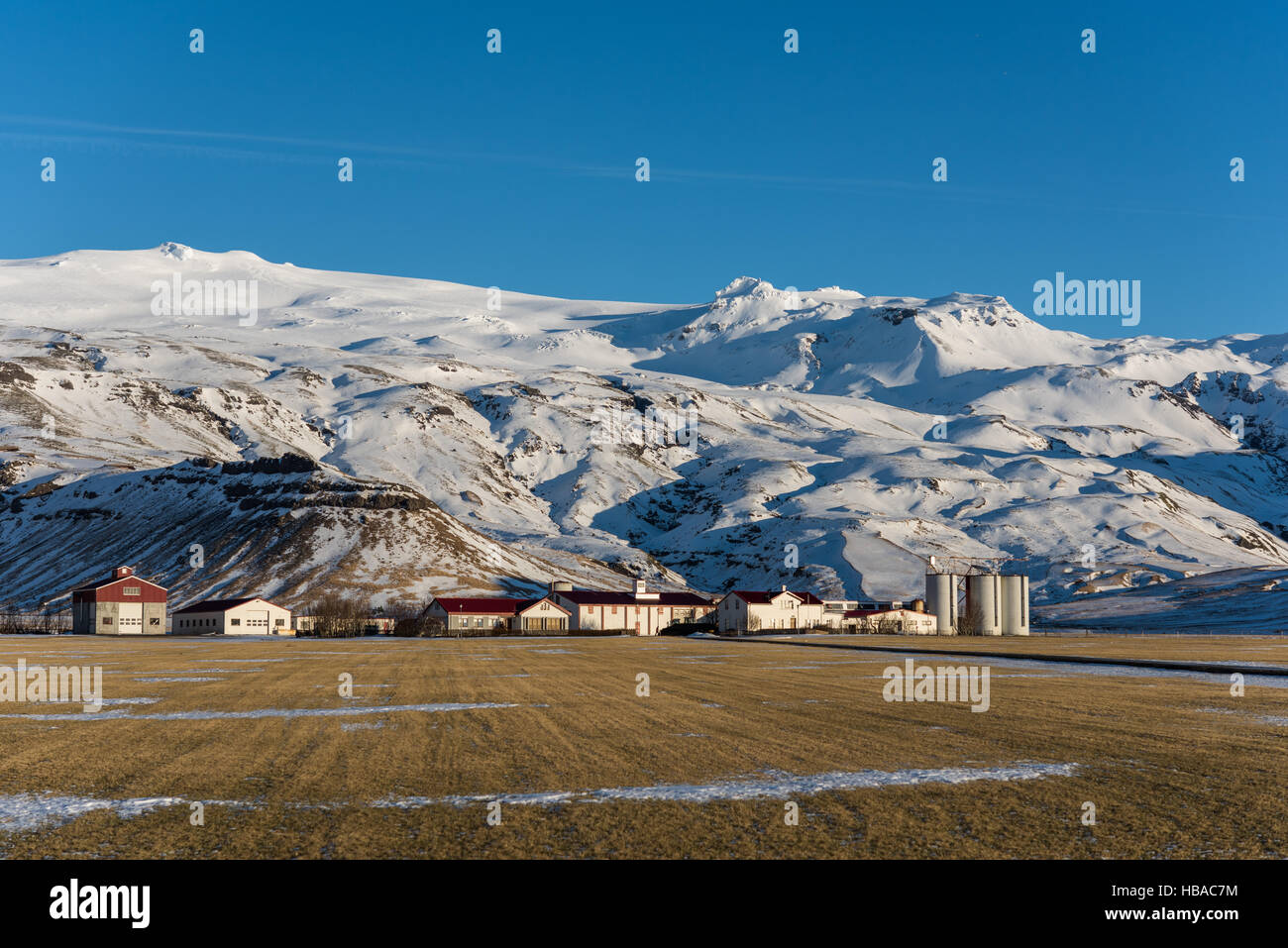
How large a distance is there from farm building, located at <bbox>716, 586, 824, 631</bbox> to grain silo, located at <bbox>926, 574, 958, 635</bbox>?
1841 cm

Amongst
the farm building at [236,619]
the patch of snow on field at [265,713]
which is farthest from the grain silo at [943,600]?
the patch of snow on field at [265,713]

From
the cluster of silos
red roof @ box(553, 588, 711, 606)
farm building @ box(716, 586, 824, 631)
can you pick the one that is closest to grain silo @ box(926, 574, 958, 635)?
the cluster of silos

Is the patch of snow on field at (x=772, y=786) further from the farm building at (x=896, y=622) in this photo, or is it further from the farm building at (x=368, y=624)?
the farm building at (x=896, y=622)

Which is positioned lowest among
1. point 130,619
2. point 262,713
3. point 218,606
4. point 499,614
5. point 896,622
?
point 896,622

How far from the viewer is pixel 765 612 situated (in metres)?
174

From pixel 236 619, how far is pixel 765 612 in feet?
268

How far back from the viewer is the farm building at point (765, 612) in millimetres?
172375

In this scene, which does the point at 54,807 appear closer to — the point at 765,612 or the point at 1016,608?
the point at 765,612

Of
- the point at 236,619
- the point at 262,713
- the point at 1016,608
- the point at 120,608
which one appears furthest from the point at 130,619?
the point at 262,713

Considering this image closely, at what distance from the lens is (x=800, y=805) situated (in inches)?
845

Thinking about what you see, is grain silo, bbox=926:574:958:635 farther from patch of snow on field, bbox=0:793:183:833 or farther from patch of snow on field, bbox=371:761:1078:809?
patch of snow on field, bbox=0:793:183:833
